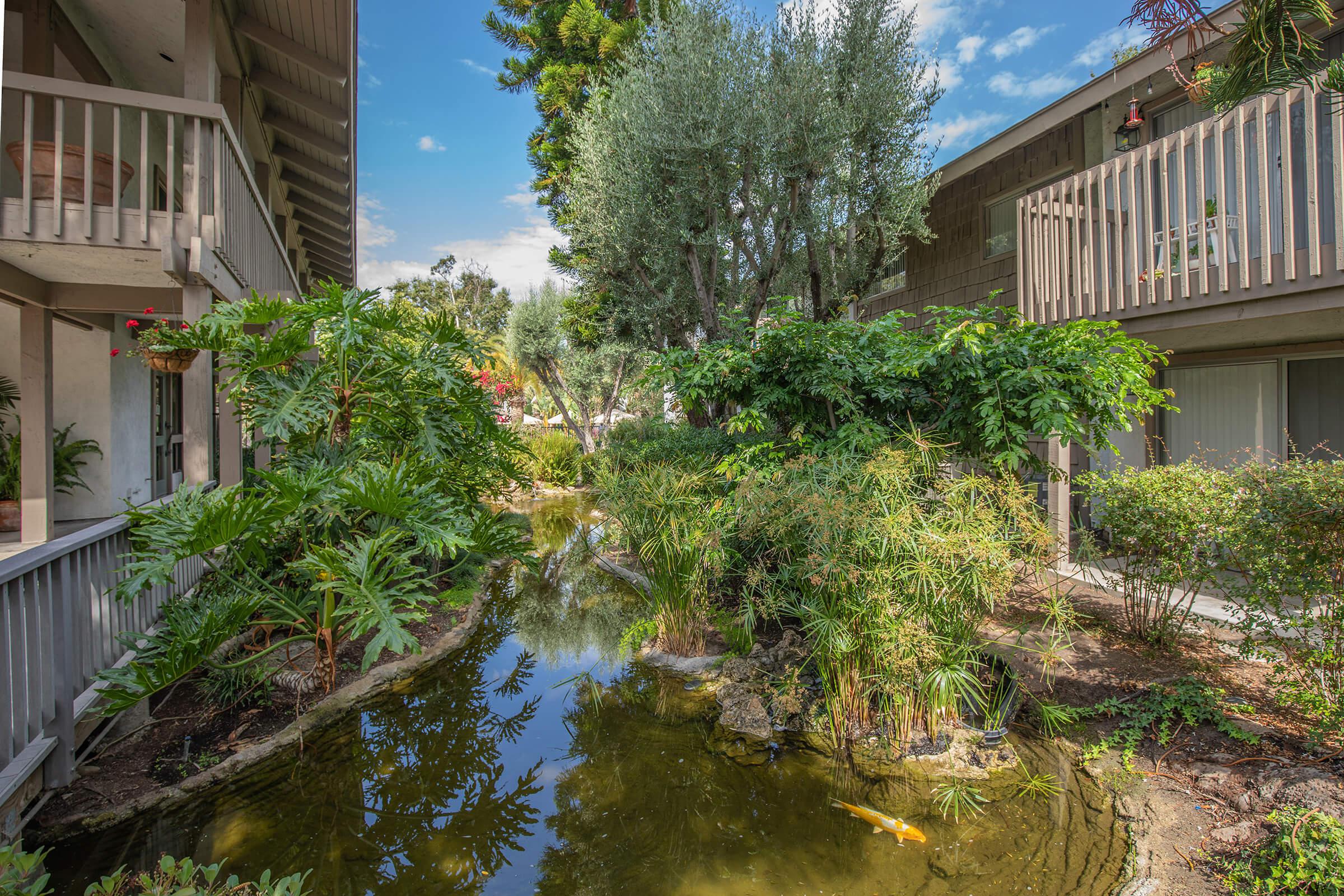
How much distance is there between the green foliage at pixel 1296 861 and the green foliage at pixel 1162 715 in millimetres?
A: 800

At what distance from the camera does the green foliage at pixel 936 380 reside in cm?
422

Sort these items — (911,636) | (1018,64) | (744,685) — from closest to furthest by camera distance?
(911,636), (744,685), (1018,64)

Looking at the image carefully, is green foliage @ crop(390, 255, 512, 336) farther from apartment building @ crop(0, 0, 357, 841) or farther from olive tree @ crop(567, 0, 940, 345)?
olive tree @ crop(567, 0, 940, 345)

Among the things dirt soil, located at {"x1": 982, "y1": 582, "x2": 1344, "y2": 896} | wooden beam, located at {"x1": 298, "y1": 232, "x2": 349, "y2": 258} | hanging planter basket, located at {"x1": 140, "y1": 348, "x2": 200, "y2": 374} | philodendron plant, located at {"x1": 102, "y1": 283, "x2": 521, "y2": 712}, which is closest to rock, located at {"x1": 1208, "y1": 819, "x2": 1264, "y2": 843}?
dirt soil, located at {"x1": 982, "y1": 582, "x2": 1344, "y2": 896}

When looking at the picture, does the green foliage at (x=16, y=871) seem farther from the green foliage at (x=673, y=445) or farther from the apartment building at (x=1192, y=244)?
the apartment building at (x=1192, y=244)

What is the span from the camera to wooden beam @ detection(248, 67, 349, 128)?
697 centimetres

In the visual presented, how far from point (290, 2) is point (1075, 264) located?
732cm

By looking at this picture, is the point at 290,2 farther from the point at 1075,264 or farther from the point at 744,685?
the point at 1075,264

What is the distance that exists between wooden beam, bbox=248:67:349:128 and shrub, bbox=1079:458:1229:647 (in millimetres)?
8087

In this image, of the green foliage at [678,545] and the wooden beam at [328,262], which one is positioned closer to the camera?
the green foliage at [678,545]

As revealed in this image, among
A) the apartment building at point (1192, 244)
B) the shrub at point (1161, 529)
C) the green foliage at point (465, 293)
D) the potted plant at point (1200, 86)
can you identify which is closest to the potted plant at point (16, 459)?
the potted plant at point (1200, 86)

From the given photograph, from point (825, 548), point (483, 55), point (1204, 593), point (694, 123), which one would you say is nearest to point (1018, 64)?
point (483, 55)

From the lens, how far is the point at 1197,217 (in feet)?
19.0

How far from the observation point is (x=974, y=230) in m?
8.73
